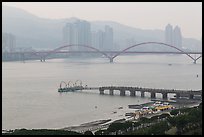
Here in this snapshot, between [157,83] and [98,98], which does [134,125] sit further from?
[157,83]

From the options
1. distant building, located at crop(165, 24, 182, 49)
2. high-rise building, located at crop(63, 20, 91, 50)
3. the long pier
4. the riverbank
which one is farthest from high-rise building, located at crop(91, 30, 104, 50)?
the riverbank

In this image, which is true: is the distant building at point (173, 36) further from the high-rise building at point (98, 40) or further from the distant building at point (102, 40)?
the high-rise building at point (98, 40)

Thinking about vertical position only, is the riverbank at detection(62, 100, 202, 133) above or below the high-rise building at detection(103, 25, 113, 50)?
below

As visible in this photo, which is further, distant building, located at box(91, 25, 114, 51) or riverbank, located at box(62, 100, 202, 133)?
distant building, located at box(91, 25, 114, 51)

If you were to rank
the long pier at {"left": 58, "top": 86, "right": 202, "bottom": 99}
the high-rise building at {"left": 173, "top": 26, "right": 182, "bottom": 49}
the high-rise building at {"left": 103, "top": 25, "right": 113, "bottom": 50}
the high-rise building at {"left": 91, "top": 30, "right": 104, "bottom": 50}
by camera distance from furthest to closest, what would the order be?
1. the high-rise building at {"left": 173, "top": 26, "right": 182, "bottom": 49}
2. the high-rise building at {"left": 91, "top": 30, "right": 104, "bottom": 50}
3. the high-rise building at {"left": 103, "top": 25, "right": 113, "bottom": 50}
4. the long pier at {"left": 58, "top": 86, "right": 202, "bottom": 99}

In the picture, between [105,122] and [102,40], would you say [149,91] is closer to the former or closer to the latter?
[105,122]

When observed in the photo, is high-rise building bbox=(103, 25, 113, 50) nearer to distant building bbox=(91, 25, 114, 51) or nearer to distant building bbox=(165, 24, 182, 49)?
distant building bbox=(91, 25, 114, 51)

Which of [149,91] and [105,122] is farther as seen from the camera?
[149,91]

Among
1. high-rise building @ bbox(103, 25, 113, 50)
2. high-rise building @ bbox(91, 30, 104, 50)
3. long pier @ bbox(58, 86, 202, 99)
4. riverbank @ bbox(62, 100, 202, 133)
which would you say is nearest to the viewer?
riverbank @ bbox(62, 100, 202, 133)

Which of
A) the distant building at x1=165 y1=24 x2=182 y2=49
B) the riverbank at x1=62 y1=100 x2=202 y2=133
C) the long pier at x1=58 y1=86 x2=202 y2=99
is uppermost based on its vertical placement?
the distant building at x1=165 y1=24 x2=182 y2=49

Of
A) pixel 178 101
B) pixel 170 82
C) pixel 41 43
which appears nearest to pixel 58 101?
pixel 178 101

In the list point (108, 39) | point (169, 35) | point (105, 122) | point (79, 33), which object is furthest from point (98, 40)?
point (105, 122)
